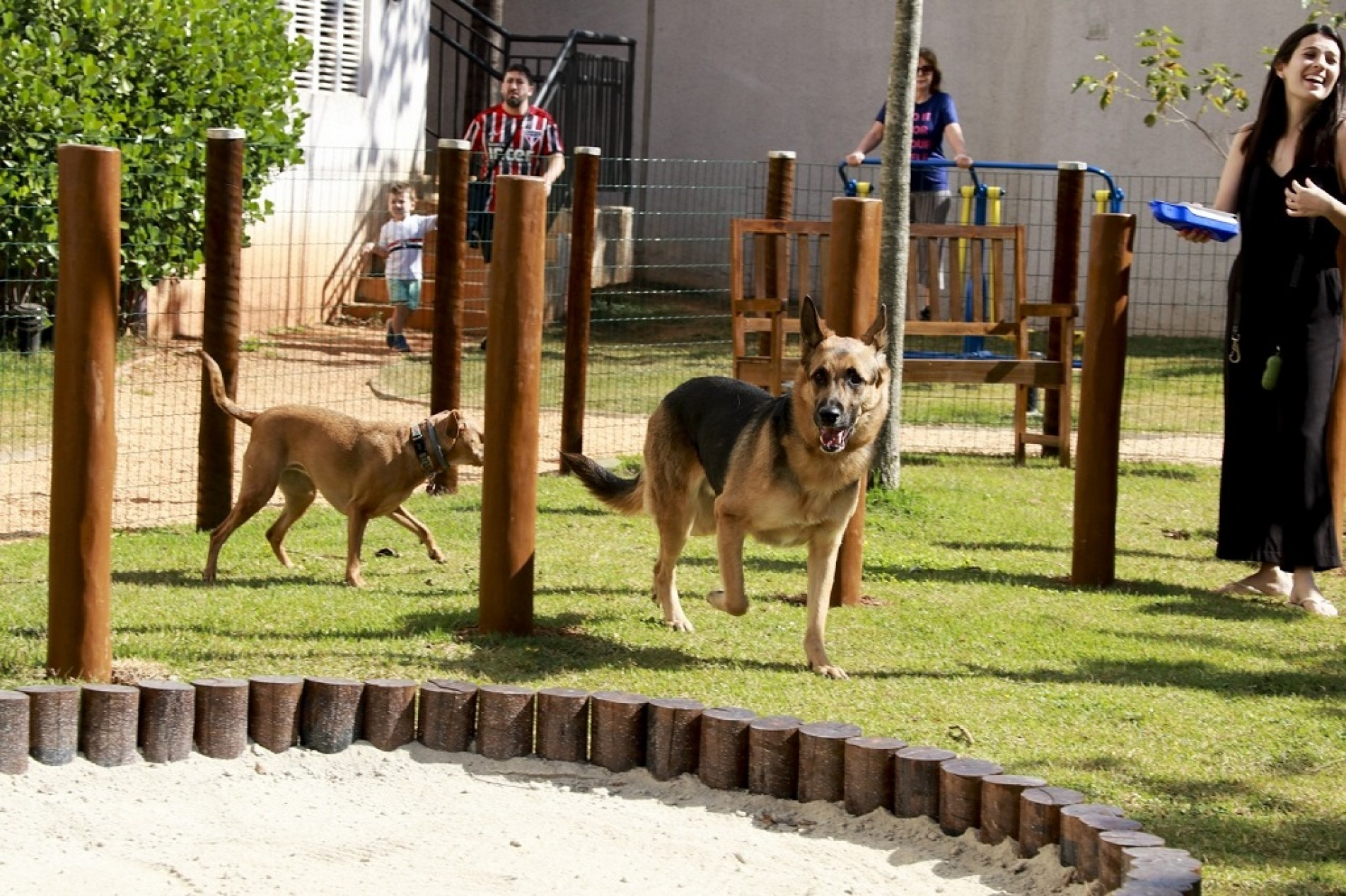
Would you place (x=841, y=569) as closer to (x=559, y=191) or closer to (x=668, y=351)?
(x=668, y=351)

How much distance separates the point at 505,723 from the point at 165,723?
3.38ft

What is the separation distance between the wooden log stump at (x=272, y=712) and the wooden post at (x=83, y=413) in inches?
29.4

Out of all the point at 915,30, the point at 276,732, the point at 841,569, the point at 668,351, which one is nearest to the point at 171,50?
the point at 668,351

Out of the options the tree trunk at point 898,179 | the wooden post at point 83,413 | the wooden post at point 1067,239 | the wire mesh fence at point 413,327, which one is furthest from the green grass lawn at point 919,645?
the wooden post at point 1067,239

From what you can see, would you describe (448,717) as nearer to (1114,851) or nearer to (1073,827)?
(1073,827)

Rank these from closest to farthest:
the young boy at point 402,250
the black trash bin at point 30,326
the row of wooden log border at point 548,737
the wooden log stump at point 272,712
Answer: the row of wooden log border at point 548,737 → the wooden log stump at point 272,712 → the black trash bin at point 30,326 → the young boy at point 402,250

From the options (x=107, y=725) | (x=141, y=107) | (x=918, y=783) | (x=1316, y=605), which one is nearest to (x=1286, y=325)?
(x=1316, y=605)

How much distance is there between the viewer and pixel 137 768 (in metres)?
5.38

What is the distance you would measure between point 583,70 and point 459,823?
17340 millimetres

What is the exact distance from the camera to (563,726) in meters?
5.59

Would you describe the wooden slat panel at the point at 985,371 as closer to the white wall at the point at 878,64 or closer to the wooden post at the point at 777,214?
the wooden post at the point at 777,214

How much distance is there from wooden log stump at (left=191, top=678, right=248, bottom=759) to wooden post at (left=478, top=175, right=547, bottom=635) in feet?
5.17

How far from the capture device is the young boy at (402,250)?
53.9 ft

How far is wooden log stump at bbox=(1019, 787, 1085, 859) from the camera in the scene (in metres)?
4.75
